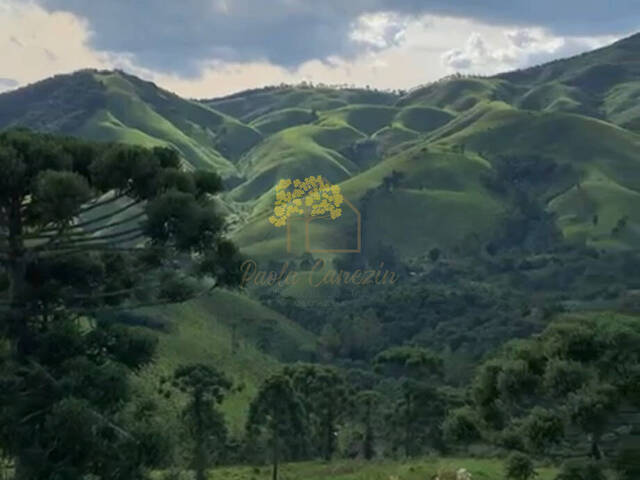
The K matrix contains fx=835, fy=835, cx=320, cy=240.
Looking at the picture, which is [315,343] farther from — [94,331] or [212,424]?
[94,331]

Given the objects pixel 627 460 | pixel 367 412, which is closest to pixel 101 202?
pixel 627 460

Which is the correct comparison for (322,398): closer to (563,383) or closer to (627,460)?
(627,460)

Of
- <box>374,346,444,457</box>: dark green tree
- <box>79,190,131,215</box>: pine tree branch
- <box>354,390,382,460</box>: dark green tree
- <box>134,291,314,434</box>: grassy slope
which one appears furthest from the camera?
<box>134,291,314,434</box>: grassy slope

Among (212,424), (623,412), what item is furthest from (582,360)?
(212,424)

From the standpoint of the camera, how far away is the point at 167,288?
21078 mm

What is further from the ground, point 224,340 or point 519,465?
point 519,465

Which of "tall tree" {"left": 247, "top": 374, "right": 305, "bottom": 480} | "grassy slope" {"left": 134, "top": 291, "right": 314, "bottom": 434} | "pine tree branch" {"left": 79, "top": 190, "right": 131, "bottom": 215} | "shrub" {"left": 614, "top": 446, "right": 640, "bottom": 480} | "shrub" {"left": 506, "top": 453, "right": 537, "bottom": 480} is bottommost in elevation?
"grassy slope" {"left": 134, "top": 291, "right": 314, "bottom": 434}

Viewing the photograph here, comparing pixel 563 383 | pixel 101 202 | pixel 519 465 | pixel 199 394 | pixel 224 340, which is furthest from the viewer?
pixel 224 340

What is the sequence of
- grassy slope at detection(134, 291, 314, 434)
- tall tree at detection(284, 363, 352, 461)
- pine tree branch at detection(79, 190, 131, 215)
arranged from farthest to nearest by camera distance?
grassy slope at detection(134, 291, 314, 434) < tall tree at detection(284, 363, 352, 461) < pine tree branch at detection(79, 190, 131, 215)

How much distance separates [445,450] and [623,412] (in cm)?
4360

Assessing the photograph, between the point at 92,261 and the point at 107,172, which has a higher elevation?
the point at 107,172

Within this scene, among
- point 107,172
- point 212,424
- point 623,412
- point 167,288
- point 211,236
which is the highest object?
point 107,172

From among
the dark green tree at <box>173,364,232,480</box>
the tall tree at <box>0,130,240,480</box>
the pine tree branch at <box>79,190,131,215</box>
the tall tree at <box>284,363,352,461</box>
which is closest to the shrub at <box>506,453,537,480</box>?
the tall tree at <box>0,130,240,480</box>

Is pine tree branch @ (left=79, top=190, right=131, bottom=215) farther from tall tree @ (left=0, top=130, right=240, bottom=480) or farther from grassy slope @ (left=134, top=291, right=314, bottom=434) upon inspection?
grassy slope @ (left=134, top=291, right=314, bottom=434)
